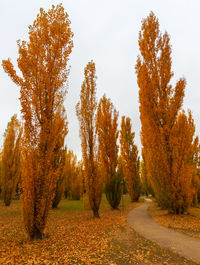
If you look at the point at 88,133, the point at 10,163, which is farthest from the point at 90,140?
the point at 10,163

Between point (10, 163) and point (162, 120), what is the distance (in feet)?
45.7

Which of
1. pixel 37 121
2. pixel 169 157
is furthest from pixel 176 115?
pixel 37 121

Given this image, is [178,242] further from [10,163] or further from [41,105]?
[10,163]

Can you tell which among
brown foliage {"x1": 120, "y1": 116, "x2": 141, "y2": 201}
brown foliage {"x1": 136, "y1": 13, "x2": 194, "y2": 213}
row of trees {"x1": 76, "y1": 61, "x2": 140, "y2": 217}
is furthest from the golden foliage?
brown foliage {"x1": 120, "y1": 116, "x2": 141, "y2": 201}

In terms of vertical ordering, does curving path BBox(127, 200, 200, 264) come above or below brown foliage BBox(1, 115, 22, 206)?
→ below

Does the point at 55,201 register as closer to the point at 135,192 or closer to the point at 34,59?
the point at 135,192

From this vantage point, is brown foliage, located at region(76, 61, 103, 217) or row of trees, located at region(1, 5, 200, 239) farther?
brown foliage, located at region(76, 61, 103, 217)

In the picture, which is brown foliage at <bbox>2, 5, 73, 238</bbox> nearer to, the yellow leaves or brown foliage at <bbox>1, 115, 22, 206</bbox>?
the yellow leaves

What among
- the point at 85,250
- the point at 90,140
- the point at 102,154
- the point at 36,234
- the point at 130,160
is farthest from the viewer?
the point at 130,160

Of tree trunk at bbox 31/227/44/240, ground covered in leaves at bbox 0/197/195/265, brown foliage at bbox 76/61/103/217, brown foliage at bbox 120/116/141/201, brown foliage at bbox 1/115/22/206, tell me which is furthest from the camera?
brown foliage at bbox 120/116/141/201

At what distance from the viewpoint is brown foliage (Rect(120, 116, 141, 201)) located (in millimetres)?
20766

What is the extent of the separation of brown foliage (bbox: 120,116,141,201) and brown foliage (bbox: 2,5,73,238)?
50.0 ft

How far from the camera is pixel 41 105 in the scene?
6379 millimetres

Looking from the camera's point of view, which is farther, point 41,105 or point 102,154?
point 102,154
